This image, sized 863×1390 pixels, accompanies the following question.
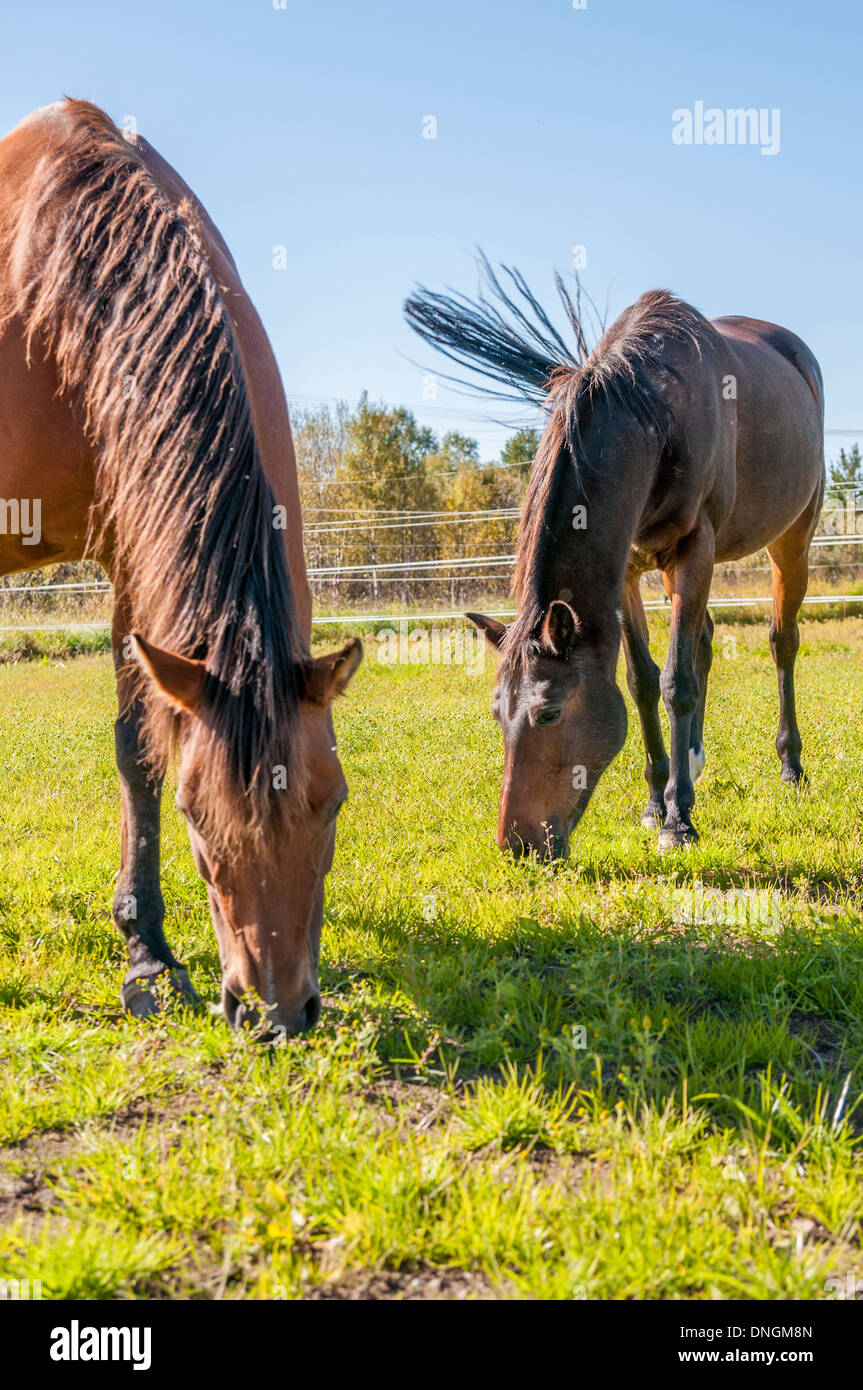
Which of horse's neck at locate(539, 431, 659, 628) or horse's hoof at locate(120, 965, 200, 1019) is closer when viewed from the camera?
horse's hoof at locate(120, 965, 200, 1019)

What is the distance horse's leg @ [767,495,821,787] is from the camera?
257 inches

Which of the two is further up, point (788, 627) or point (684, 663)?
point (788, 627)

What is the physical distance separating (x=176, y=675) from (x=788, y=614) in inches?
239

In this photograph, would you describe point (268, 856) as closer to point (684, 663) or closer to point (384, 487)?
point (684, 663)

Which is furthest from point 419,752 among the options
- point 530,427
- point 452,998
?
point 452,998

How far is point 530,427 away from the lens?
200 inches

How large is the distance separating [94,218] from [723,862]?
12.3 ft

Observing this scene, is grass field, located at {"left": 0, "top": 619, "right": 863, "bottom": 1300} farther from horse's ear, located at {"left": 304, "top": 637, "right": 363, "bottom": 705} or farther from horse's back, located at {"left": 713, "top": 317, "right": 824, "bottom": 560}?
horse's back, located at {"left": 713, "top": 317, "right": 824, "bottom": 560}

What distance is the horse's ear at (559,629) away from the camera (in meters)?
4.22

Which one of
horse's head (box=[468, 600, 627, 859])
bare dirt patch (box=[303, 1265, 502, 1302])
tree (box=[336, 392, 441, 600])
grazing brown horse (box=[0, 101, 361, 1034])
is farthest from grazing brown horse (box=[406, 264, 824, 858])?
tree (box=[336, 392, 441, 600])

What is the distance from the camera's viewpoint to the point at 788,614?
7.40m

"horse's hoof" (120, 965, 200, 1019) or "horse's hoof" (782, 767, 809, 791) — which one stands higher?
"horse's hoof" (782, 767, 809, 791)

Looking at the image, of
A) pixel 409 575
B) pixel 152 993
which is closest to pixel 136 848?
pixel 152 993
